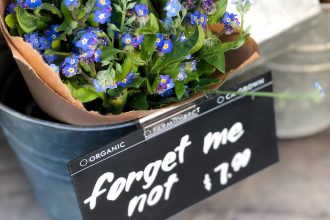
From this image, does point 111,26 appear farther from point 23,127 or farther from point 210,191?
point 210,191

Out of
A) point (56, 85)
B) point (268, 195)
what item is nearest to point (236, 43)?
point (56, 85)

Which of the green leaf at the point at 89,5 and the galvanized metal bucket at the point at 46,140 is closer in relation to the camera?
the green leaf at the point at 89,5

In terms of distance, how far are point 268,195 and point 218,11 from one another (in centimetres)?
41

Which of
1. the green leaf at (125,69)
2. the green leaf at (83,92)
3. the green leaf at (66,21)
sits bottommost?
the green leaf at (83,92)

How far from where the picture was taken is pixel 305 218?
912 millimetres

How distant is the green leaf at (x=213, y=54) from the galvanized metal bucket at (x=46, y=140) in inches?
5.2

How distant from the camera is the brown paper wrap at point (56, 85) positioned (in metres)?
0.61

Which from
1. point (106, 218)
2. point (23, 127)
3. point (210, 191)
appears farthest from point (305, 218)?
point (23, 127)

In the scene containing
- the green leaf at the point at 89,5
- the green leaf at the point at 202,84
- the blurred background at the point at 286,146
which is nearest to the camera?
the green leaf at the point at 89,5

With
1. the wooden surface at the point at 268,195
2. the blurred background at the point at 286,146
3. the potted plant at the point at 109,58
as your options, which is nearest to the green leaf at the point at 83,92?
the potted plant at the point at 109,58

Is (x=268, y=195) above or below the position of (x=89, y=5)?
below

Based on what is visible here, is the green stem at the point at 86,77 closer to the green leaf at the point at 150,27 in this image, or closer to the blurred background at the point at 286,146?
the green leaf at the point at 150,27

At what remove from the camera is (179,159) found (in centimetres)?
75

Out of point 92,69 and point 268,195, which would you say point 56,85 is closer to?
point 92,69
